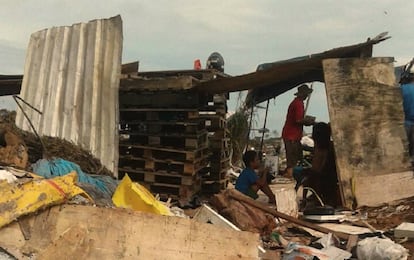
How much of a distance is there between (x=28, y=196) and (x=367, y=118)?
4.25 m

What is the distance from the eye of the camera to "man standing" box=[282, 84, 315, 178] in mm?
8102

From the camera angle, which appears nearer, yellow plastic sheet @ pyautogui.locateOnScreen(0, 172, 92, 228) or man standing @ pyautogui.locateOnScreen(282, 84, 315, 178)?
yellow plastic sheet @ pyautogui.locateOnScreen(0, 172, 92, 228)

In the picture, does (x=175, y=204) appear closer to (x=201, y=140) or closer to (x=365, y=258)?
(x=201, y=140)

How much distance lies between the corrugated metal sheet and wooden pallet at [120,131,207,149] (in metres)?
0.63

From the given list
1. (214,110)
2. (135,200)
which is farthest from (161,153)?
(135,200)

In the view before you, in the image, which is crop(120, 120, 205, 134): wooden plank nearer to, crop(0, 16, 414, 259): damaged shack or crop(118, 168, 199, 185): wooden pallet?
crop(0, 16, 414, 259): damaged shack

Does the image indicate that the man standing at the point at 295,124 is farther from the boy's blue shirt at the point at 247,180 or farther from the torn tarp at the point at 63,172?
the torn tarp at the point at 63,172

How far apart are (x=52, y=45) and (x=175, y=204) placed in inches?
113

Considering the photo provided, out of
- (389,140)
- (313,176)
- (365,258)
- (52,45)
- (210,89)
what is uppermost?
(52,45)

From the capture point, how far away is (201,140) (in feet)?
24.6

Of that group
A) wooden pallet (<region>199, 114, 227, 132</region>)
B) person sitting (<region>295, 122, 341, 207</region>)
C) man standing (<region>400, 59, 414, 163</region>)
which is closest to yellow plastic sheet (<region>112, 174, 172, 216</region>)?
person sitting (<region>295, 122, 341, 207</region>)

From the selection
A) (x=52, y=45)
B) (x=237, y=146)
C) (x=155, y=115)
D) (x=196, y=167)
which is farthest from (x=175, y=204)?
(x=237, y=146)

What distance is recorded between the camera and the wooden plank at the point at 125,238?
12.0ft

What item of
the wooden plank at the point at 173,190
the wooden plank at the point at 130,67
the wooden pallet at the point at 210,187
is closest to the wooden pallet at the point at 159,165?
the wooden plank at the point at 173,190
